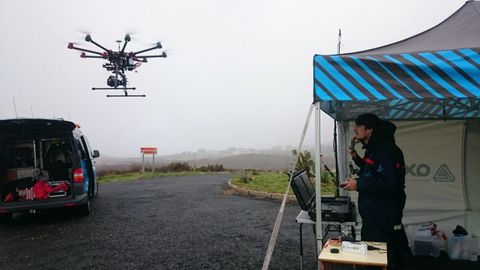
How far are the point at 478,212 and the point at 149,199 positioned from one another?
8466 millimetres

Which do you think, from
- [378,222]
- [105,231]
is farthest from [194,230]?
[378,222]

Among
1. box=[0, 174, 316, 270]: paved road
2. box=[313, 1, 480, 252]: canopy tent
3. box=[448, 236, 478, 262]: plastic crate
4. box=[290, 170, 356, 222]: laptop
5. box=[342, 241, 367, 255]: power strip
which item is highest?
box=[313, 1, 480, 252]: canopy tent

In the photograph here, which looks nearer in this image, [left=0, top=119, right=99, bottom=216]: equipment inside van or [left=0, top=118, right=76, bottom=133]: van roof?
[left=0, top=118, right=76, bottom=133]: van roof

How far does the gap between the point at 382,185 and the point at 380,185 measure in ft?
0.06

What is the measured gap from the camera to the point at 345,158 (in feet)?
19.1

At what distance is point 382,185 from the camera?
336cm

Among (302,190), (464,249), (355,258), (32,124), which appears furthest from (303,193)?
(32,124)

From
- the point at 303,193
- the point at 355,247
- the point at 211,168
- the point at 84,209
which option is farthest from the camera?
the point at 211,168

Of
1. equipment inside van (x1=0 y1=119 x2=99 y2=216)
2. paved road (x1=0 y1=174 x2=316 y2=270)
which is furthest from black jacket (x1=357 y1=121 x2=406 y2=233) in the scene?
equipment inside van (x1=0 y1=119 x2=99 y2=216)

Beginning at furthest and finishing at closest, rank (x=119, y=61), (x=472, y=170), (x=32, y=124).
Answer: (x=119, y=61), (x=32, y=124), (x=472, y=170)

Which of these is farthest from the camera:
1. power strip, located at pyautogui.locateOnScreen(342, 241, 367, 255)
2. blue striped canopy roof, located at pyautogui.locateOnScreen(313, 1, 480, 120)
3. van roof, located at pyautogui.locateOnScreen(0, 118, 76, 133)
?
van roof, located at pyautogui.locateOnScreen(0, 118, 76, 133)

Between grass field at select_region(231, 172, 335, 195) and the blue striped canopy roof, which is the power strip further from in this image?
grass field at select_region(231, 172, 335, 195)

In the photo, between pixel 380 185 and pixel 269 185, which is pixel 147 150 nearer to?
pixel 269 185

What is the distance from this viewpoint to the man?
341 cm
